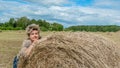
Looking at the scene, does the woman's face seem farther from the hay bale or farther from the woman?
the hay bale

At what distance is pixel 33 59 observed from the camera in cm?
662

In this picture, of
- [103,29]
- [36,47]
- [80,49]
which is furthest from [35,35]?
[103,29]

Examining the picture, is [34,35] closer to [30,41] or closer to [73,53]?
[30,41]

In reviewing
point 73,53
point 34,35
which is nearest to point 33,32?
point 34,35

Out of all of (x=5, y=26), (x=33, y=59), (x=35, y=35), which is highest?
(x=35, y=35)

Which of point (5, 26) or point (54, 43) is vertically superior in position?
point (54, 43)

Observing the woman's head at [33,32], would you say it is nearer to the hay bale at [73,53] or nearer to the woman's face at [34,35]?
the woman's face at [34,35]

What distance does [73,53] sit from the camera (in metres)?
6.30

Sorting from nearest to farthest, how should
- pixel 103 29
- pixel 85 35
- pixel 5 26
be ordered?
pixel 85 35 < pixel 103 29 < pixel 5 26

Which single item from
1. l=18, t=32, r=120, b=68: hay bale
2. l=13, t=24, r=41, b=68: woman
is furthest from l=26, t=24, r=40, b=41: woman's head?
l=18, t=32, r=120, b=68: hay bale

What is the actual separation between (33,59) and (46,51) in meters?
0.30

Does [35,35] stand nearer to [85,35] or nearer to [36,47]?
[36,47]

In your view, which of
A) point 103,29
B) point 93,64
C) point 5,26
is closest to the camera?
point 93,64

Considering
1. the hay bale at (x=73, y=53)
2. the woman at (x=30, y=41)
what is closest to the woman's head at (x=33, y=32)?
the woman at (x=30, y=41)
